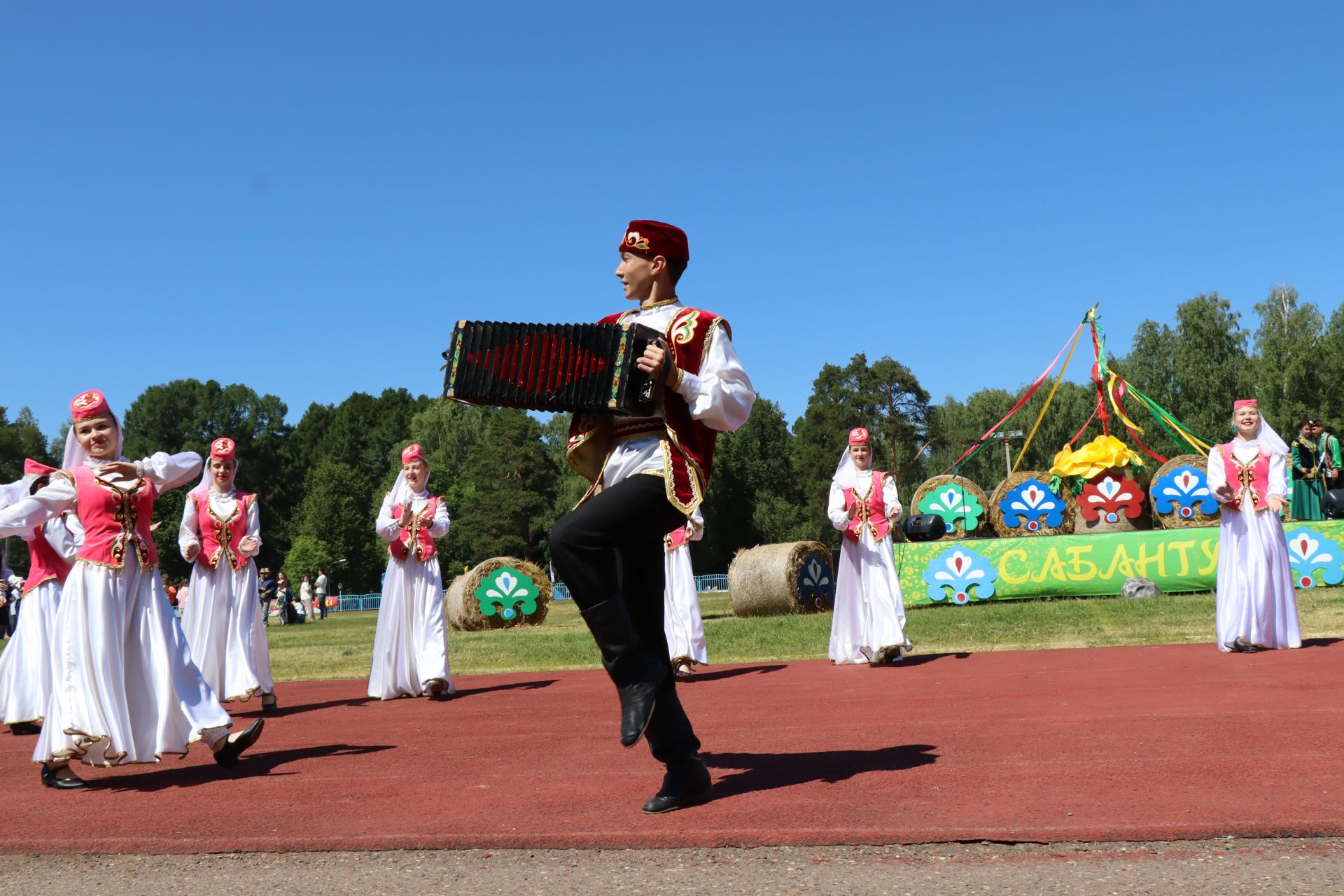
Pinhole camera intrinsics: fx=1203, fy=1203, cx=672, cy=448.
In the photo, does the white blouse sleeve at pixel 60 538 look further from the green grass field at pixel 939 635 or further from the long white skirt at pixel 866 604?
the long white skirt at pixel 866 604

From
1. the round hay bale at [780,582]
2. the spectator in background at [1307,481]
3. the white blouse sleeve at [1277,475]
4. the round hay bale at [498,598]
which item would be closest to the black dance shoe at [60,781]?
the white blouse sleeve at [1277,475]

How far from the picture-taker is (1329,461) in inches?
758

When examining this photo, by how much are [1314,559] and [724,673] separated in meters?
11.0

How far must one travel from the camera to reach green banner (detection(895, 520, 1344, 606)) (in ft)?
57.9

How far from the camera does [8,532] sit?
18.9 ft

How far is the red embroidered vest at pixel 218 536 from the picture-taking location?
1009cm

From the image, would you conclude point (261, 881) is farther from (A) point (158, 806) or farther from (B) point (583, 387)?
(B) point (583, 387)

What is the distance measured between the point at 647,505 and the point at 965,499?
18.9m

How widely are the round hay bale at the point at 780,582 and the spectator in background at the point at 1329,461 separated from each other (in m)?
8.30

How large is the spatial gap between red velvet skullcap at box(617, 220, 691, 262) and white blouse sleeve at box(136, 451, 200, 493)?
2668mm

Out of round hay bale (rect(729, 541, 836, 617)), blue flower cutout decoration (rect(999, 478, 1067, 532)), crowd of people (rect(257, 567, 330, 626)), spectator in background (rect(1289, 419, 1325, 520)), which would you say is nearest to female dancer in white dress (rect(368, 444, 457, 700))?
round hay bale (rect(729, 541, 836, 617))

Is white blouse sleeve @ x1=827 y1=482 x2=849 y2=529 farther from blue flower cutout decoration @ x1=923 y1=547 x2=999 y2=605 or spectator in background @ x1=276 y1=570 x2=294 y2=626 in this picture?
spectator in background @ x1=276 y1=570 x2=294 y2=626

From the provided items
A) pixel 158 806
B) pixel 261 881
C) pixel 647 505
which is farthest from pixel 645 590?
pixel 158 806

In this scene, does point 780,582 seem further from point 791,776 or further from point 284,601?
point 284,601
